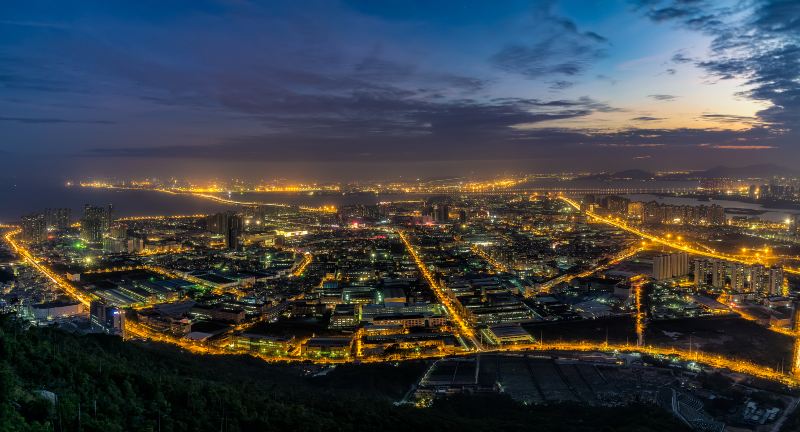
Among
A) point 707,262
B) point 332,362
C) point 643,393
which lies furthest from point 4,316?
point 707,262

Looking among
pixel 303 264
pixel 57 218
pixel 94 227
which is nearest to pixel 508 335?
pixel 303 264

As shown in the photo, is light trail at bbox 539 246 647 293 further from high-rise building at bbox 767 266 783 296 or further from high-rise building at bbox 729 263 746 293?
high-rise building at bbox 767 266 783 296

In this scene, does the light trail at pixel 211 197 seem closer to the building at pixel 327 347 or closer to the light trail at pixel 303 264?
the light trail at pixel 303 264

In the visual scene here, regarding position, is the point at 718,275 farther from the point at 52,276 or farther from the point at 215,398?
the point at 52,276

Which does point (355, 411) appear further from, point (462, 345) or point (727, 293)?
point (727, 293)

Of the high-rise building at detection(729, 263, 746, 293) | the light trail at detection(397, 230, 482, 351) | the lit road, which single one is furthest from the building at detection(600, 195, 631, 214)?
the lit road

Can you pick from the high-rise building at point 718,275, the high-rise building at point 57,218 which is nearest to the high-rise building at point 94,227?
the high-rise building at point 57,218

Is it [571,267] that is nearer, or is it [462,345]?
[462,345]
